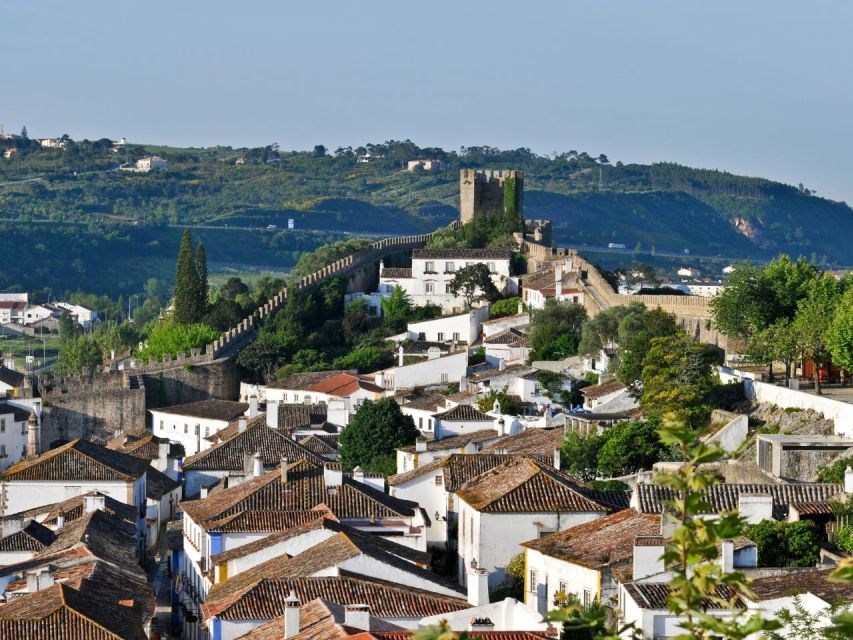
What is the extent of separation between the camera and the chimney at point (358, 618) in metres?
24.3

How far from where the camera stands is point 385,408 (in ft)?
170

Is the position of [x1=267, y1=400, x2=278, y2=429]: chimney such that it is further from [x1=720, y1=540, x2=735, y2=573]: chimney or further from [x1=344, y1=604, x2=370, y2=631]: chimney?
[x1=344, y1=604, x2=370, y2=631]: chimney

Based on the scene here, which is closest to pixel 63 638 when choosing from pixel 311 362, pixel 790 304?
pixel 790 304

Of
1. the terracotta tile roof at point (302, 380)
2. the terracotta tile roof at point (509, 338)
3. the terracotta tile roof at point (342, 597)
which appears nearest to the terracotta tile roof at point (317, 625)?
the terracotta tile roof at point (342, 597)

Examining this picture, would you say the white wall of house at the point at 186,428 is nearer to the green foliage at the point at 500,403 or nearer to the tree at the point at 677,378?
the green foliage at the point at 500,403

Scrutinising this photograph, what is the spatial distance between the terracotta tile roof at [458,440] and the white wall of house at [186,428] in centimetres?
1404

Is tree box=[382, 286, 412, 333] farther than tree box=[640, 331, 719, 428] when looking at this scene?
Yes

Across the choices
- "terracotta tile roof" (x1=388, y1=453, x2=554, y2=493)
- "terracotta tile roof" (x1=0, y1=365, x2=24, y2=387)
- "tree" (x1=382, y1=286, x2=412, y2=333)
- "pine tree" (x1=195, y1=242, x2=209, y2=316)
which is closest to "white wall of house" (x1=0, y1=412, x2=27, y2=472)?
"terracotta tile roof" (x1=0, y1=365, x2=24, y2=387)

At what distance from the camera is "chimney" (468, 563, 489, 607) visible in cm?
2605

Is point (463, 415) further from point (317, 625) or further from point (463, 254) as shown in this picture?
point (463, 254)

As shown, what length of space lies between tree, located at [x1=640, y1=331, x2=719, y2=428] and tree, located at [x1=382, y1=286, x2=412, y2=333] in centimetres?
2908

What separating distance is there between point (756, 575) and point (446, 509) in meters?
12.4

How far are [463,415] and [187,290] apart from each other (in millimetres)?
33103

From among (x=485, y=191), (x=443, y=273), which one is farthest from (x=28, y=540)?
(x=485, y=191)
